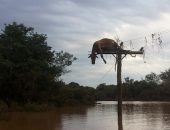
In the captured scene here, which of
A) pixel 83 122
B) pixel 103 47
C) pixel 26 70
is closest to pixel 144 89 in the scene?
pixel 26 70

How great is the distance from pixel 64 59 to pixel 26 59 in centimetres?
1509

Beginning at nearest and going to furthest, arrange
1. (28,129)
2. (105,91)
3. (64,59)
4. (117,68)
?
(117,68) → (28,129) → (64,59) → (105,91)

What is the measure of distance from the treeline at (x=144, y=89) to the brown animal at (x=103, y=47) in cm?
8553

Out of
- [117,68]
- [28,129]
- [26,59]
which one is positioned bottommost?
[28,129]

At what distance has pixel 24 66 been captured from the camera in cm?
4838

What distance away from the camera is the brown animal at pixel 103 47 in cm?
1344

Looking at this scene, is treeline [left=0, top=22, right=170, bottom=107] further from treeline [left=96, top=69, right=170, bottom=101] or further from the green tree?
treeline [left=96, top=69, right=170, bottom=101]

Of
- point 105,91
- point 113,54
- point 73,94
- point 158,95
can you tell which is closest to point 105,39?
point 113,54

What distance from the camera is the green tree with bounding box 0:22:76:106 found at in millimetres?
47969

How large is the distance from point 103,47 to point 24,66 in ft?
117

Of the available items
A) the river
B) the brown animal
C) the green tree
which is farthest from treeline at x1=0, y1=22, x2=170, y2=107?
the brown animal

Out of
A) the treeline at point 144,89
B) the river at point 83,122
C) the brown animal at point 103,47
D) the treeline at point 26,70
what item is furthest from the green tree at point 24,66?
the treeline at point 144,89

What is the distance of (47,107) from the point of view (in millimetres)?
52250

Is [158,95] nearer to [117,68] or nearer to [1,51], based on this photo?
[1,51]
